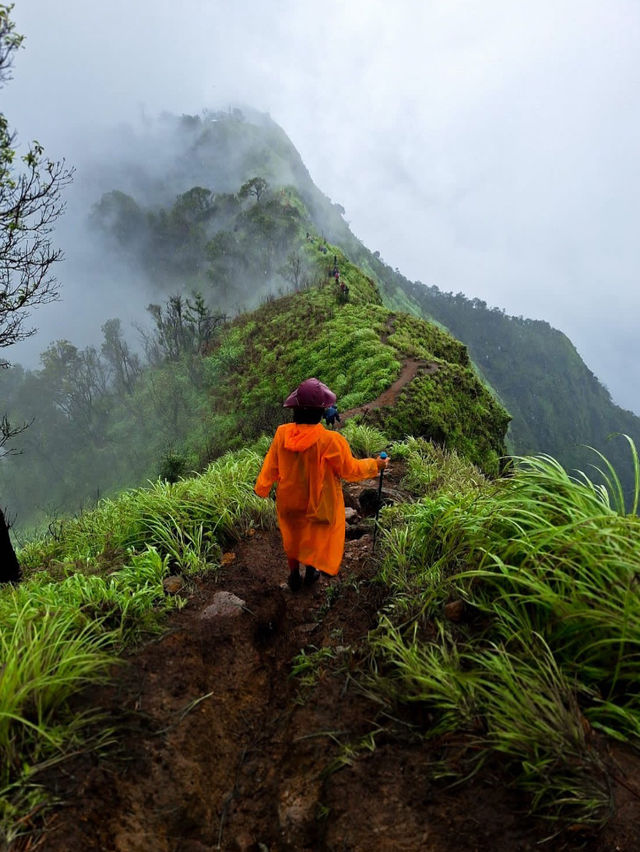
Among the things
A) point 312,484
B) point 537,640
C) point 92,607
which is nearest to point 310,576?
point 312,484

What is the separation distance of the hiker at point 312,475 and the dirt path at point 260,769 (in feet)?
1.93

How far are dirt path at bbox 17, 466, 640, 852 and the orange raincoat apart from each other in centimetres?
56

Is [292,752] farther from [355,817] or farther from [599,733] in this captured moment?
[599,733]

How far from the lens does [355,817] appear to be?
5.45 ft

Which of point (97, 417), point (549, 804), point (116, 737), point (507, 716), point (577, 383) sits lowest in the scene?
point (97, 417)

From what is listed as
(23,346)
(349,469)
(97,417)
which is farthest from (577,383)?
(23,346)

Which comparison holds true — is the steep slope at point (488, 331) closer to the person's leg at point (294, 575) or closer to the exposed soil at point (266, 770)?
the person's leg at point (294, 575)

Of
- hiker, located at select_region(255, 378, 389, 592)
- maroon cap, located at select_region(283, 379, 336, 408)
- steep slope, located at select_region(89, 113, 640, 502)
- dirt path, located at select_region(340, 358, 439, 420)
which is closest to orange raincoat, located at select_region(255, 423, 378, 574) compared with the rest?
hiker, located at select_region(255, 378, 389, 592)

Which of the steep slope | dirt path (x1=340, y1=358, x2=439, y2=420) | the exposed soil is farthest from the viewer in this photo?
the steep slope

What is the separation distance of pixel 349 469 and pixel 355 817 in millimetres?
1858

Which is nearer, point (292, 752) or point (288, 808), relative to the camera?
point (288, 808)

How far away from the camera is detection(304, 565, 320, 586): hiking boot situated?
134 inches

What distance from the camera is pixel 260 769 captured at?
2080mm

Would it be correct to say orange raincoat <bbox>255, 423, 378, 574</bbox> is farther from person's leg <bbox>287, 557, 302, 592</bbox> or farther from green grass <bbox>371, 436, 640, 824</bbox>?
green grass <bbox>371, 436, 640, 824</bbox>
